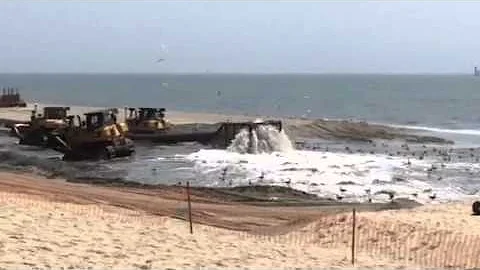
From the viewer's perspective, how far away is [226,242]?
1414cm

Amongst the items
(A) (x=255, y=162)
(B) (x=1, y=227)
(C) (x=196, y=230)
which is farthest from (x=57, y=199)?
(A) (x=255, y=162)

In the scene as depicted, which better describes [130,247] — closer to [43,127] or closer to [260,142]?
[260,142]

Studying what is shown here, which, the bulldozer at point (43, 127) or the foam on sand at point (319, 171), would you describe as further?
the bulldozer at point (43, 127)

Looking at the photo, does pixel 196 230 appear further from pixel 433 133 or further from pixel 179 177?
pixel 433 133

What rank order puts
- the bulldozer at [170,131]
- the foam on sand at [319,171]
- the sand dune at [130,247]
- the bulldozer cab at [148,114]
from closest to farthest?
the sand dune at [130,247], the foam on sand at [319,171], the bulldozer at [170,131], the bulldozer cab at [148,114]

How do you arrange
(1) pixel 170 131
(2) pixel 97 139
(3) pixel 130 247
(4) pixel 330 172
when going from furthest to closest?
(1) pixel 170 131
(2) pixel 97 139
(4) pixel 330 172
(3) pixel 130 247

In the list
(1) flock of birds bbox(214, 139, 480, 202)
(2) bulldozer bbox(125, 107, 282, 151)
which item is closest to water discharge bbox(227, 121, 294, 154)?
(2) bulldozer bbox(125, 107, 282, 151)

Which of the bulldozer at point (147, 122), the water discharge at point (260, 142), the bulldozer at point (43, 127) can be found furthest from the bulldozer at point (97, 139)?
the bulldozer at point (147, 122)

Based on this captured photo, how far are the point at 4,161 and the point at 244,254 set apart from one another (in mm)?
27893

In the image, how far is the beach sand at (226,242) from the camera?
1138 cm

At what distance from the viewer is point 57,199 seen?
2233 cm

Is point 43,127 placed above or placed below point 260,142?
above

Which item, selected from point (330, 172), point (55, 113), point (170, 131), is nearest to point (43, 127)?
point (55, 113)

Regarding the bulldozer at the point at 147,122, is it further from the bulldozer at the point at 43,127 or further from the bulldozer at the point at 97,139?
the bulldozer at the point at 97,139
